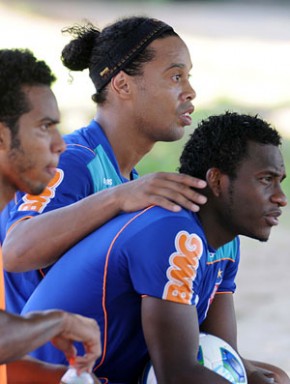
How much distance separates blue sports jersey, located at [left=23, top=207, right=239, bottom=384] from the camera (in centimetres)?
368

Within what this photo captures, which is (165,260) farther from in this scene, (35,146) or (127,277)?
(35,146)

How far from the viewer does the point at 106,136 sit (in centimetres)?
460

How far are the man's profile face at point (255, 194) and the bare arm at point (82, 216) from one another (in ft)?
0.47

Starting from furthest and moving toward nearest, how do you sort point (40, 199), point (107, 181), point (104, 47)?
point (104, 47)
point (107, 181)
point (40, 199)

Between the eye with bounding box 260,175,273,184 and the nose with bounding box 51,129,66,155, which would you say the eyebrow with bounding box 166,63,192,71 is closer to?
the eye with bounding box 260,175,273,184

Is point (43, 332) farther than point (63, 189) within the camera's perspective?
No

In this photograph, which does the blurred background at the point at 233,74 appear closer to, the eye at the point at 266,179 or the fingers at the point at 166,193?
the eye at the point at 266,179

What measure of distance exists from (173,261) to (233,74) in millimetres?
11931

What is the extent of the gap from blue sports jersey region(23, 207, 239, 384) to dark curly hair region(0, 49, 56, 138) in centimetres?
68

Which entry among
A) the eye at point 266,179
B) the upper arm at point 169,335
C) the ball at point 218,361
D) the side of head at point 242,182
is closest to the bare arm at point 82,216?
the side of head at point 242,182

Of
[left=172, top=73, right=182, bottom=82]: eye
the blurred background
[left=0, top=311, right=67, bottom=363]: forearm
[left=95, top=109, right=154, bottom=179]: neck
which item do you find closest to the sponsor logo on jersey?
[left=95, top=109, right=154, bottom=179]: neck

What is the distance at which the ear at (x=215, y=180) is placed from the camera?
12.9 feet

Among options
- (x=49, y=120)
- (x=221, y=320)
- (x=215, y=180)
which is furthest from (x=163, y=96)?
(x=49, y=120)

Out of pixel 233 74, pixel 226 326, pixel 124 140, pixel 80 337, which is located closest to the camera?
pixel 80 337
